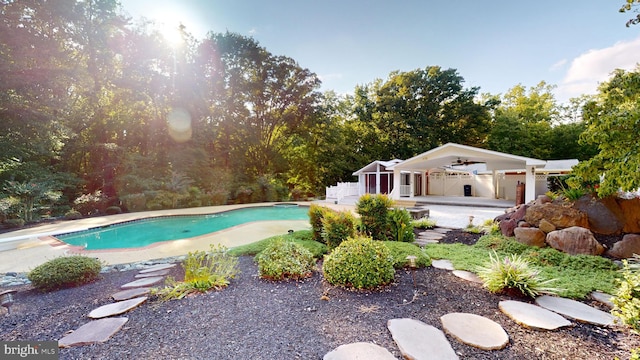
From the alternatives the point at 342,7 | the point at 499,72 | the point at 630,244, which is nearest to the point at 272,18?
the point at 342,7

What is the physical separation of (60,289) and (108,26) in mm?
14899

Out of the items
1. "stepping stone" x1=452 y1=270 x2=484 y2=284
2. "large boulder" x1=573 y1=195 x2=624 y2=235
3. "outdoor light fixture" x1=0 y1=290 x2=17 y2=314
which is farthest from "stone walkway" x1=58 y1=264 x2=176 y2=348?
"large boulder" x1=573 y1=195 x2=624 y2=235

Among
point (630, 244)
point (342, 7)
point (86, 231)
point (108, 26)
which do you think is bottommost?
point (86, 231)

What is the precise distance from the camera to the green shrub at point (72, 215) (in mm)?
11430

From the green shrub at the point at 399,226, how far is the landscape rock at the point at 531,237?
6.68 ft

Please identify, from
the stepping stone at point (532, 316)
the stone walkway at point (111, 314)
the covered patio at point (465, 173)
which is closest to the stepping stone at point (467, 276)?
the stepping stone at point (532, 316)

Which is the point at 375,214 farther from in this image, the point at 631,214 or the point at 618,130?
the point at 631,214

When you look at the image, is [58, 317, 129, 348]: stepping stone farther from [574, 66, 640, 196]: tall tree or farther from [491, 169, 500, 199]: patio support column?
[491, 169, 500, 199]: patio support column

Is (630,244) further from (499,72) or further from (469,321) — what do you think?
(499,72)

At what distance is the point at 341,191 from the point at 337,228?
489 inches

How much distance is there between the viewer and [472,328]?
224cm

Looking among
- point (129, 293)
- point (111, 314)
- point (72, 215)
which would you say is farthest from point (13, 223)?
point (111, 314)

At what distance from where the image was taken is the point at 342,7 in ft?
26.4

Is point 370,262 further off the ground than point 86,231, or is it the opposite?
point 370,262
